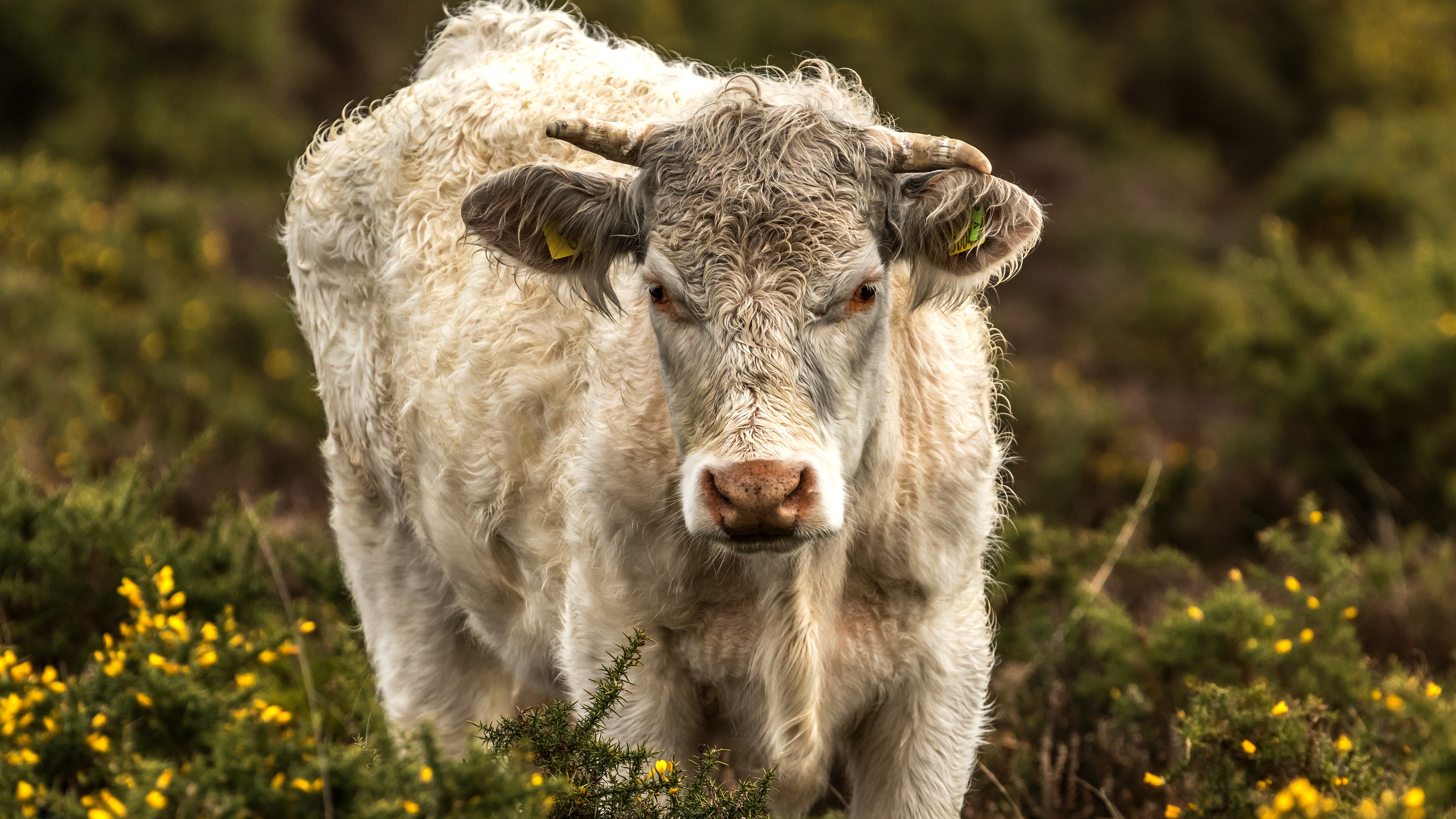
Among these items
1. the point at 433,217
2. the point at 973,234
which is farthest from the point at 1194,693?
the point at 433,217

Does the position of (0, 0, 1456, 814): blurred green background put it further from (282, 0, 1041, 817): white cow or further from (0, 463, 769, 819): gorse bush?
(282, 0, 1041, 817): white cow

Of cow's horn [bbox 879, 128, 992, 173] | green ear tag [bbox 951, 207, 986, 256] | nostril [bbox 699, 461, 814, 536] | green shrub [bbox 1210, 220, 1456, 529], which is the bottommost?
nostril [bbox 699, 461, 814, 536]

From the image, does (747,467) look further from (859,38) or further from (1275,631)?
(859,38)

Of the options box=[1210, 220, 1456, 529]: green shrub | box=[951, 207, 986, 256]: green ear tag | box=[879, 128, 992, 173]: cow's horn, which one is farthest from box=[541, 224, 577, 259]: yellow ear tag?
box=[1210, 220, 1456, 529]: green shrub

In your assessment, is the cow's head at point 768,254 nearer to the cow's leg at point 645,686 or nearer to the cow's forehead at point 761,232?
the cow's forehead at point 761,232

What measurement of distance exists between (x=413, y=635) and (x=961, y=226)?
2729 mm

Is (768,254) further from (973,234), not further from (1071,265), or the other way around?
(1071,265)

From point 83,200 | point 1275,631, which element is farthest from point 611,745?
point 83,200

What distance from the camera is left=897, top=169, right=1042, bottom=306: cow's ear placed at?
3.41 m

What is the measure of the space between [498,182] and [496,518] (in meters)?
1.21

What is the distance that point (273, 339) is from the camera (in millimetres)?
12664

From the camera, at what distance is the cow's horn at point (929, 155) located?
3367 mm

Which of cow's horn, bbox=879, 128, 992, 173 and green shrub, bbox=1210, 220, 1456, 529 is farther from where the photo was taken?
green shrub, bbox=1210, 220, 1456, 529

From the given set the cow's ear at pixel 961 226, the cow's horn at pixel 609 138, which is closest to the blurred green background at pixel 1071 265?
the cow's ear at pixel 961 226
